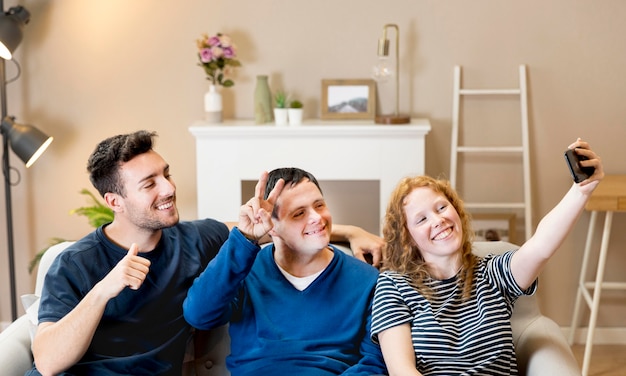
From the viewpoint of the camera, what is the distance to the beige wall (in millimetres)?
4293

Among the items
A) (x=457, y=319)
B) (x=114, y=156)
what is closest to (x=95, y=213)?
(x=114, y=156)

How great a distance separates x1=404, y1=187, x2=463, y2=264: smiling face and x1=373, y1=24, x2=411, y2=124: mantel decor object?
1.59 meters

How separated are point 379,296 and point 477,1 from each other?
2.19 meters

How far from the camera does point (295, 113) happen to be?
417 cm

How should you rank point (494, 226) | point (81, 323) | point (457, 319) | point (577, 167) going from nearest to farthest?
point (577, 167), point (81, 323), point (457, 319), point (494, 226)

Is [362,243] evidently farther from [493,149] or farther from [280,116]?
[493,149]

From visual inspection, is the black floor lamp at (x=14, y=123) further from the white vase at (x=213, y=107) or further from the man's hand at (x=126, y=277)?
the man's hand at (x=126, y=277)

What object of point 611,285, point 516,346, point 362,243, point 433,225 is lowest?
point 611,285

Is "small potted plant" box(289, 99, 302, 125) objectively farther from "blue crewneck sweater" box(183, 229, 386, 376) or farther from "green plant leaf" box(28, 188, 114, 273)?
"blue crewneck sweater" box(183, 229, 386, 376)

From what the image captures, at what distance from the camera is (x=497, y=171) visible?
4.43 m

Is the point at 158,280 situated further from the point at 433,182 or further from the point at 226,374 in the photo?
the point at 433,182

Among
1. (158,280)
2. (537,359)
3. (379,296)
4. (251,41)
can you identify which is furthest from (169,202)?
(251,41)

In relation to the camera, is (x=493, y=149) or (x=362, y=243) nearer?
(x=362, y=243)

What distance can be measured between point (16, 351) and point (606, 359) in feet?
9.14
